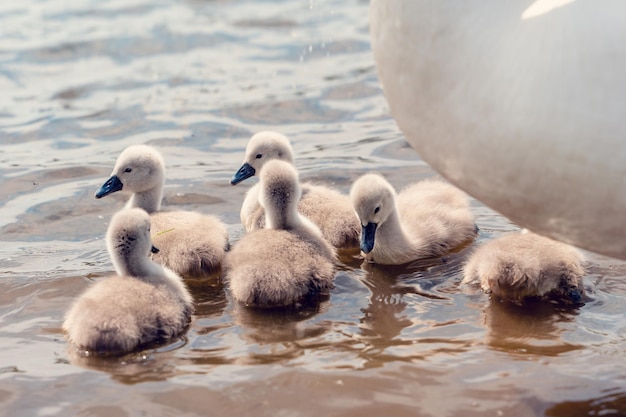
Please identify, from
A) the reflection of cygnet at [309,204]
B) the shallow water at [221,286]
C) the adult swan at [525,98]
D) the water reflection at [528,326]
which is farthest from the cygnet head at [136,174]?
the adult swan at [525,98]

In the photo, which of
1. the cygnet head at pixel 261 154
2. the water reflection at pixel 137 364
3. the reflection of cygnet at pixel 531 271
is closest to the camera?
the water reflection at pixel 137 364

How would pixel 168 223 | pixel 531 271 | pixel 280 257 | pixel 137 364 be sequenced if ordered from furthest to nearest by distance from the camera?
pixel 168 223 → pixel 280 257 → pixel 531 271 → pixel 137 364

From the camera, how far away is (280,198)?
5.46 m

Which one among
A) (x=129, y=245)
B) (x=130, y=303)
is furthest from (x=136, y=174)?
(x=130, y=303)

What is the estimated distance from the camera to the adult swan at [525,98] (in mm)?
2959

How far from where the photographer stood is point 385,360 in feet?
13.9

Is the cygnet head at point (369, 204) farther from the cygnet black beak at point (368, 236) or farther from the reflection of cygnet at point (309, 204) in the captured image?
the reflection of cygnet at point (309, 204)

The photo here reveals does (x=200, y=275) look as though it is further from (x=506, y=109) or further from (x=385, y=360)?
(x=506, y=109)

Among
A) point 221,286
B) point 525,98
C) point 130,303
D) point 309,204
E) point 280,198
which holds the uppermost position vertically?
point 525,98

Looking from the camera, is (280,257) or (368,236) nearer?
(280,257)

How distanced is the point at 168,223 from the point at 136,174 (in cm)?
52

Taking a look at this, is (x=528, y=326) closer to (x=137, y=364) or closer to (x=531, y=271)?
(x=531, y=271)

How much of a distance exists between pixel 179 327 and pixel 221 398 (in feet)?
2.48

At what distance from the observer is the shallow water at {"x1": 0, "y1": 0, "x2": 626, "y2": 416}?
394cm
